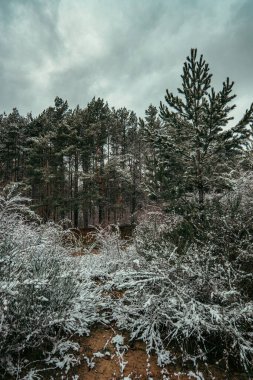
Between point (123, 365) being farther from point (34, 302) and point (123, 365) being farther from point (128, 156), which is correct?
point (128, 156)

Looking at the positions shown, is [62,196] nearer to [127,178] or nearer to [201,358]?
[127,178]

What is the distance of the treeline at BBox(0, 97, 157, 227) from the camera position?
2695 centimetres

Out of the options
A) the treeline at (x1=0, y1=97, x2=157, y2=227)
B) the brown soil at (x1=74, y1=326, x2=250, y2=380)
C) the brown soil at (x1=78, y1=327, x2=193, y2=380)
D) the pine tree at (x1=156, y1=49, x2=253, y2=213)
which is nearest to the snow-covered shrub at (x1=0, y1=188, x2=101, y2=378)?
the brown soil at (x1=78, y1=327, x2=193, y2=380)

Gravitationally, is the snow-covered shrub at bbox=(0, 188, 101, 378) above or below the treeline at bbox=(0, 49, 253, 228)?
below

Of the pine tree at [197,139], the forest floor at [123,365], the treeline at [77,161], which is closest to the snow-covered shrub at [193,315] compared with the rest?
the forest floor at [123,365]

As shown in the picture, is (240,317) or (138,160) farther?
(138,160)

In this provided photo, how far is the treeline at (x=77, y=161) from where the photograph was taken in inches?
1061

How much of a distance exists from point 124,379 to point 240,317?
1.83 metres

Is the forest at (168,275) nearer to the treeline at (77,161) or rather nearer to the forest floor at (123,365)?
the forest floor at (123,365)

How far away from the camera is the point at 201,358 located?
13.4 feet

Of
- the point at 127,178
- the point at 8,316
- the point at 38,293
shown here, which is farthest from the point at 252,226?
the point at 127,178

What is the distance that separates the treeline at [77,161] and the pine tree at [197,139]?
14531 millimetres

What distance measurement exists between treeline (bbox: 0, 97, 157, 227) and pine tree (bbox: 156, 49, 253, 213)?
1453 centimetres

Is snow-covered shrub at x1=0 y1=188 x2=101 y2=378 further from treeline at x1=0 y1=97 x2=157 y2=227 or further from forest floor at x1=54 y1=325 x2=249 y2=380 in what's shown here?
treeline at x1=0 y1=97 x2=157 y2=227
